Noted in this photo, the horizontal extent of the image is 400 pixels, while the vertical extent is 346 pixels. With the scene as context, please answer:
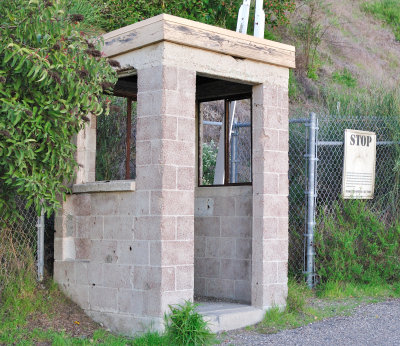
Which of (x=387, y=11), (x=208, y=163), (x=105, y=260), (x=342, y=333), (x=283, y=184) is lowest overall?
(x=342, y=333)

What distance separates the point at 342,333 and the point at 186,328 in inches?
72.2

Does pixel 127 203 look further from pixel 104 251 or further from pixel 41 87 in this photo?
pixel 41 87

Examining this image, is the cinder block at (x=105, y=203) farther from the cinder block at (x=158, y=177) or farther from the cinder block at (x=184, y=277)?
the cinder block at (x=184, y=277)

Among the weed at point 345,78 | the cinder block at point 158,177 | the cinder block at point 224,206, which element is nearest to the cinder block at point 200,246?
the cinder block at point 224,206

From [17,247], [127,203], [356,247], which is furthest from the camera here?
[356,247]

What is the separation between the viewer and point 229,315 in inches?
259

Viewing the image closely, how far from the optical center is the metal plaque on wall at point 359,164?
29.0 ft

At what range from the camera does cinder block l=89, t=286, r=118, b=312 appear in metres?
6.59

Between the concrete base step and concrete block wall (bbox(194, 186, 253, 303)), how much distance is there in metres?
0.44

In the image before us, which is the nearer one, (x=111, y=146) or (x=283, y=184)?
(x=283, y=184)

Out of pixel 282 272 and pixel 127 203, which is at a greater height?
pixel 127 203

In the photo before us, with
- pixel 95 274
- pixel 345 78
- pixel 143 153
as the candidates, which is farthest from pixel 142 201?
pixel 345 78

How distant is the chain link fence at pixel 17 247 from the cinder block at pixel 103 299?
32.7 inches

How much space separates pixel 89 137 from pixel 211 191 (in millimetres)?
1684
